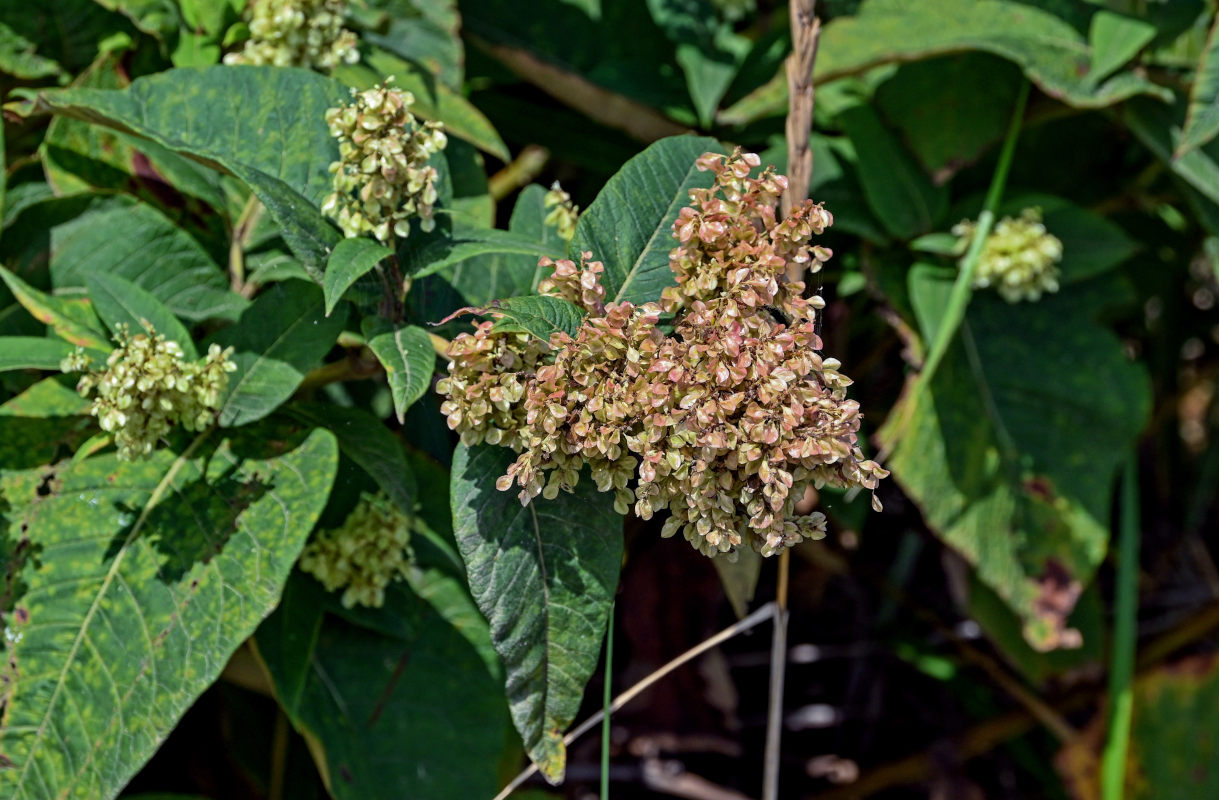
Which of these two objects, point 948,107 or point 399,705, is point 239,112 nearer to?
point 399,705

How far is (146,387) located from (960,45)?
3.96 ft

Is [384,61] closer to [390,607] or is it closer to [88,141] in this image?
[88,141]

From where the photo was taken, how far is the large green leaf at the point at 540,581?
0.97m

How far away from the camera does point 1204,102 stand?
162cm

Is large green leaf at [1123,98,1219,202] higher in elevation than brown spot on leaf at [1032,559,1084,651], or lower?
higher

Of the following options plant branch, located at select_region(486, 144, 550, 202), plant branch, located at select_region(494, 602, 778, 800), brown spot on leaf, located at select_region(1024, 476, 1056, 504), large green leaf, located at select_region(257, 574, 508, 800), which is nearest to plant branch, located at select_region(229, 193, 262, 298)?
large green leaf, located at select_region(257, 574, 508, 800)

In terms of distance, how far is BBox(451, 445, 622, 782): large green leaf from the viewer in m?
0.97

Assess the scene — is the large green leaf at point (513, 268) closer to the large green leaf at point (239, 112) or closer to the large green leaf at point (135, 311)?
the large green leaf at point (239, 112)

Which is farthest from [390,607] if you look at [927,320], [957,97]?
[957,97]

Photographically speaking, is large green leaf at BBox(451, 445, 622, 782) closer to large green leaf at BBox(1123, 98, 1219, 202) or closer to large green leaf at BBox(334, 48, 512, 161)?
large green leaf at BBox(334, 48, 512, 161)

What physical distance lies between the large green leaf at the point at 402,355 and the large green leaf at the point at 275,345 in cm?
10

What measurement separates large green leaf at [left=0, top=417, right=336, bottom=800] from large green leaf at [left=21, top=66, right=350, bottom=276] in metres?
0.29

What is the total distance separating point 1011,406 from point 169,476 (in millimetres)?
1284

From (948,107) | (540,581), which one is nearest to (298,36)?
(540,581)
